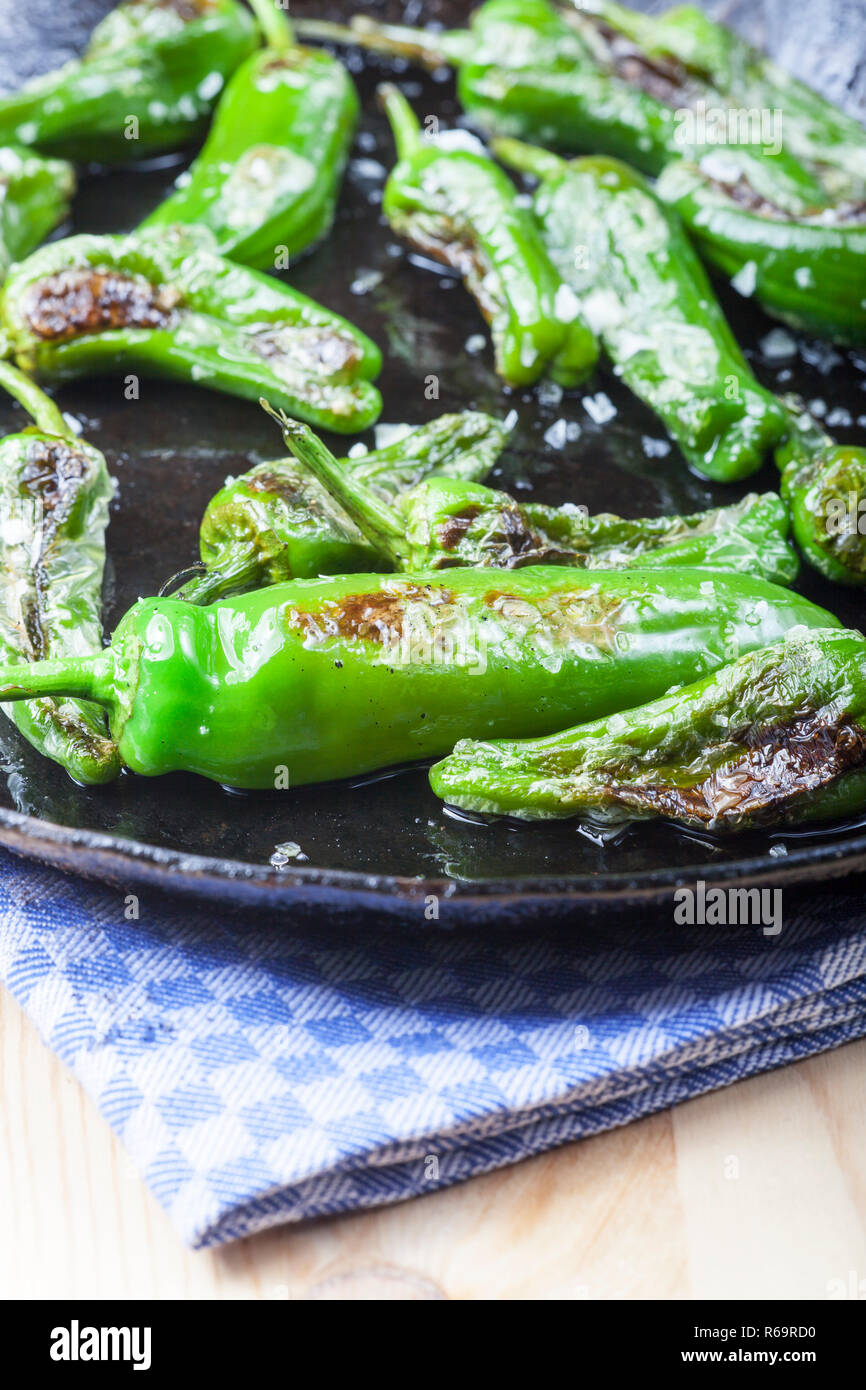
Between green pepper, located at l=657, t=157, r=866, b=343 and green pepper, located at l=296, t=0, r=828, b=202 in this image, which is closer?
green pepper, located at l=657, t=157, r=866, b=343

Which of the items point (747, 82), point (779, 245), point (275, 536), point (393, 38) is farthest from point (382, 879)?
point (393, 38)

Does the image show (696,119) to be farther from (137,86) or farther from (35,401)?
(35,401)

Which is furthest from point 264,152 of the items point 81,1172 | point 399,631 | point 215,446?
point 81,1172

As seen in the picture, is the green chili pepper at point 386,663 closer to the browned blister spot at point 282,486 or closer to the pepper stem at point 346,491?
the pepper stem at point 346,491

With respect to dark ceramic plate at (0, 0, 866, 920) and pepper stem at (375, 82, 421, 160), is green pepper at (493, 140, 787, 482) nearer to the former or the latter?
dark ceramic plate at (0, 0, 866, 920)

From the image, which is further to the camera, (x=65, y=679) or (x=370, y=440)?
(x=370, y=440)

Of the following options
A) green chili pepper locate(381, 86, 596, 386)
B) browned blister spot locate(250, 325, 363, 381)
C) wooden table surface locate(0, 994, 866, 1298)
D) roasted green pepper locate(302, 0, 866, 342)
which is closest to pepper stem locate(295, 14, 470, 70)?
roasted green pepper locate(302, 0, 866, 342)

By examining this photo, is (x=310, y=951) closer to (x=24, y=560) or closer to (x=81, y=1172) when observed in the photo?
(x=81, y=1172)
